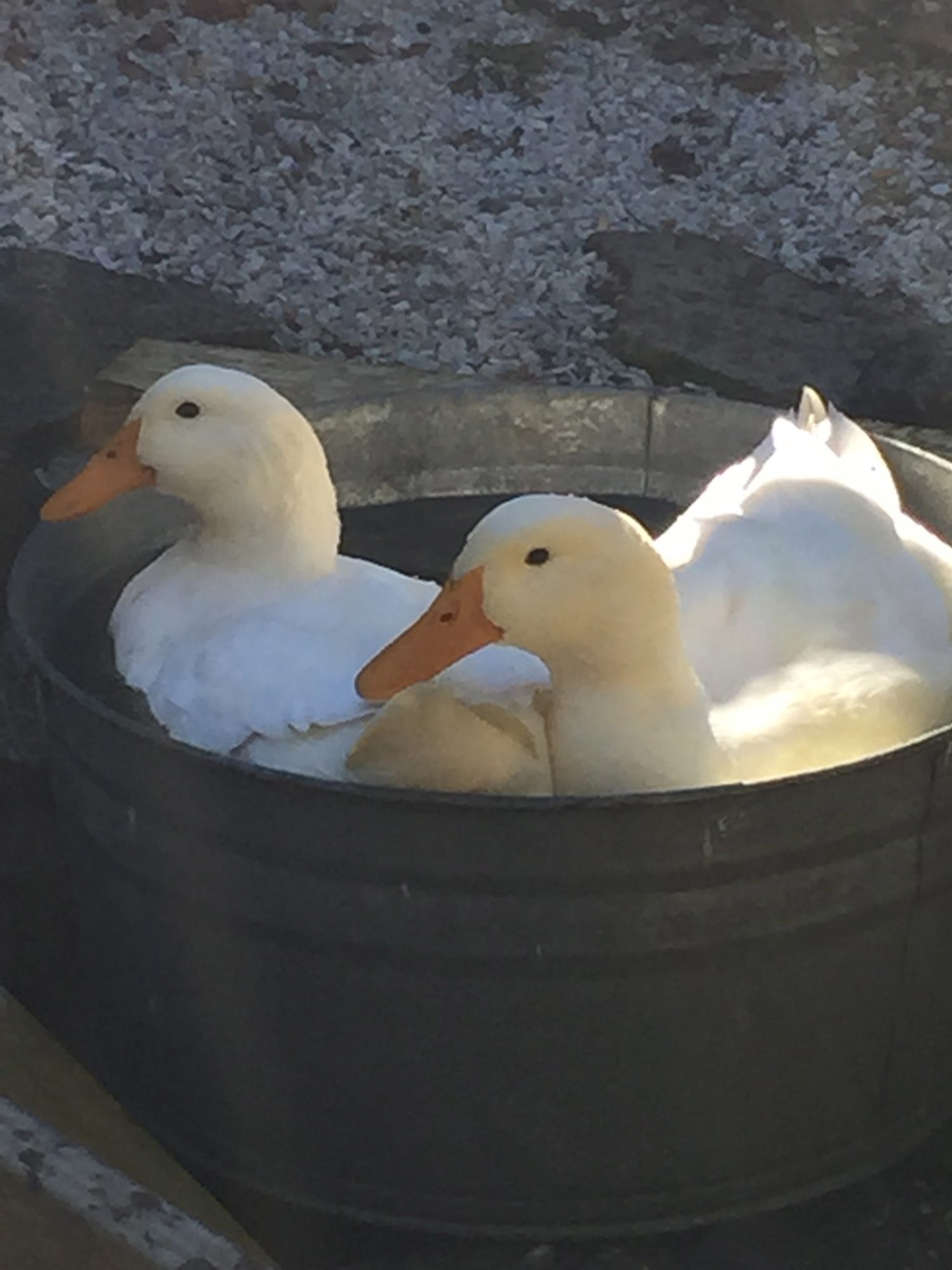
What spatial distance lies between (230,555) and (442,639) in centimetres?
50

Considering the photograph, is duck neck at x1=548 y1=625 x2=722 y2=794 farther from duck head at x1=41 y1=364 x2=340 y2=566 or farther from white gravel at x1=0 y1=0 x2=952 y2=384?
white gravel at x1=0 y1=0 x2=952 y2=384

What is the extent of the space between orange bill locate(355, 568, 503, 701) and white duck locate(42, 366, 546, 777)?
9.1 inches

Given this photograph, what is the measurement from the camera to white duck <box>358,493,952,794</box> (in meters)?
1.44

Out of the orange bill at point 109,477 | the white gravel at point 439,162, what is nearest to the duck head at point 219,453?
the orange bill at point 109,477

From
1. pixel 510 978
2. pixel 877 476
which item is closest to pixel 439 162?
pixel 877 476

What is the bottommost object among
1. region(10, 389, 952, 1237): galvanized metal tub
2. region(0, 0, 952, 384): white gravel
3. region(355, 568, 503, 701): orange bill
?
region(0, 0, 952, 384): white gravel

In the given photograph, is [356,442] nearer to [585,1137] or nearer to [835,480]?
[835,480]

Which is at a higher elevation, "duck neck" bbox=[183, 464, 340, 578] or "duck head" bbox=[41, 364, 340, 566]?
"duck head" bbox=[41, 364, 340, 566]

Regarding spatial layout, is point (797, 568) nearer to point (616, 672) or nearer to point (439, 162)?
point (616, 672)

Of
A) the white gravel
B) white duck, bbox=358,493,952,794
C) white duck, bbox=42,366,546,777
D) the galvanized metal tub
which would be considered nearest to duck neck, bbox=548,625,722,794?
white duck, bbox=358,493,952,794

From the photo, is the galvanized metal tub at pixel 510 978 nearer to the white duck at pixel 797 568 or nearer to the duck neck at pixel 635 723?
the duck neck at pixel 635 723

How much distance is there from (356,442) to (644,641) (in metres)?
0.76

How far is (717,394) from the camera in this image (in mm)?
2850

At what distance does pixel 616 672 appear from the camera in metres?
1.50
